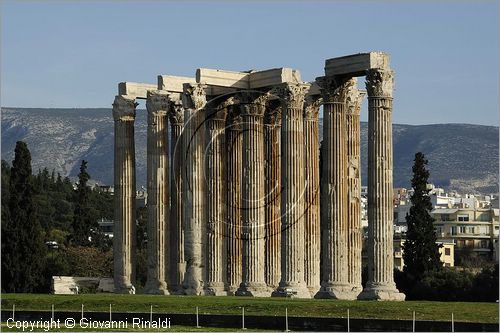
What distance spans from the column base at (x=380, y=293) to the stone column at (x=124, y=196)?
22.7 m

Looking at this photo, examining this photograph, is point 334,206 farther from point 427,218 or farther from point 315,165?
point 427,218

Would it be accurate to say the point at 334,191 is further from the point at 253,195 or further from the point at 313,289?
the point at 253,195

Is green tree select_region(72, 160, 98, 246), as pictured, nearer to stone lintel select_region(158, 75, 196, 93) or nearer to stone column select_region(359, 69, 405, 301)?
stone lintel select_region(158, 75, 196, 93)

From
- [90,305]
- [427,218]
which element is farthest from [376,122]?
[427,218]

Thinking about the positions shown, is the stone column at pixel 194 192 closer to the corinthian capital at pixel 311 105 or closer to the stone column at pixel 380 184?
the corinthian capital at pixel 311 105

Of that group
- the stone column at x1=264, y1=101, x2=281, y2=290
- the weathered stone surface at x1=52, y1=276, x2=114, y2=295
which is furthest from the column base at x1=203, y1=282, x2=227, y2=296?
the weathered stone surface at x1=52, y1=276, x2=114, y2=295

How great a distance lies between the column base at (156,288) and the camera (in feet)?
318

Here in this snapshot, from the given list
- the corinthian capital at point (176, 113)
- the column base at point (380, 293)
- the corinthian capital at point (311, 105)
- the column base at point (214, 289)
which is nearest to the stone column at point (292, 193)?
the corinthian capital at point (311, 105)

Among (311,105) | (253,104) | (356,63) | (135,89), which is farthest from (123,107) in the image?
(356,63)

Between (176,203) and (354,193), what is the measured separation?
14979 millimetres

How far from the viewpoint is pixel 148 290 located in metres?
97.6

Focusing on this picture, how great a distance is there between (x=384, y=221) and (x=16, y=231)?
42591mm

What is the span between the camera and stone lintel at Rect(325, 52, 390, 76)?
81125 mm

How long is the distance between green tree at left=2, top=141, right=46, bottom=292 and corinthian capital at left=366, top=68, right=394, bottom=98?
4157cm
